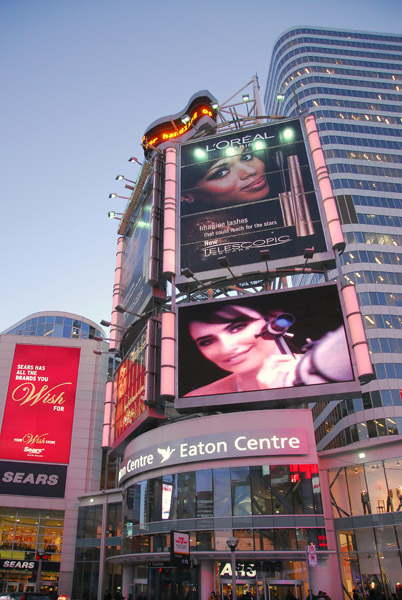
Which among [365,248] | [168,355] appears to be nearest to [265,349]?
[168,355]

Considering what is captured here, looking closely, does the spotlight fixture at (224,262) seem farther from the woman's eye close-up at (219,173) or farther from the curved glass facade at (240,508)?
the curved glass facade at (240,508)

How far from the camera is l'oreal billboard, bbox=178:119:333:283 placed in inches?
1425

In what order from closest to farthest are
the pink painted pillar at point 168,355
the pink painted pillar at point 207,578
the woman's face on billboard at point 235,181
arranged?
the pink painted pillar at point 207,578
the pink painted pillar at point 168,355
the woman's face on billboard at point 235,181

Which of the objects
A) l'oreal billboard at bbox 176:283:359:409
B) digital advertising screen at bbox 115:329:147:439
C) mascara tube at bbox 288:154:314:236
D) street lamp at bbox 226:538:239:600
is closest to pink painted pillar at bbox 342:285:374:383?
l'oreal billboard at bbox 176:283:359:409

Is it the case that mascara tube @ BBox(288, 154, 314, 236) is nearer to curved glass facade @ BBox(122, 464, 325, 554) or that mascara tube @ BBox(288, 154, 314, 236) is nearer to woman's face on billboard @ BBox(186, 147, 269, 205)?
woman's face on billboard @ BBox(186, 147, 269, 205)

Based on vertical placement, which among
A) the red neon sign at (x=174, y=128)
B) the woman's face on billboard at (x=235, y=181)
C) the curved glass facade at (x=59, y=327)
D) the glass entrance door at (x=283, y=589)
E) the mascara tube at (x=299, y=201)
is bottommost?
the glass entrance door at (x=283, y=589)

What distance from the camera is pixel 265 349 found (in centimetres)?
3253

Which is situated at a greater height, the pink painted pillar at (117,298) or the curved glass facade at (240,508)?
the pink painted pillar at (117,298)

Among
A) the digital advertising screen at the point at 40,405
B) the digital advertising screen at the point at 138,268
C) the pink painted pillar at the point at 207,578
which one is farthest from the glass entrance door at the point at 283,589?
the digital advertising screen at the point at 40,405

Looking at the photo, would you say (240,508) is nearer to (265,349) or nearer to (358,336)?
(265,349)

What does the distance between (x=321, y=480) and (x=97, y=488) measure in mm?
27390

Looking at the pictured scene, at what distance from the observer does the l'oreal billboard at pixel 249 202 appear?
36188 mm

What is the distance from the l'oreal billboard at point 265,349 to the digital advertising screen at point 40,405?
77.9ft

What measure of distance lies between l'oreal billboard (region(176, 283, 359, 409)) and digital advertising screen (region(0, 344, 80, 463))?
23.7 metres
